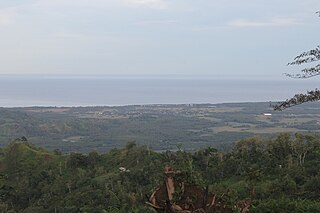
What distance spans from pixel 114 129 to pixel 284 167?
65.1 m

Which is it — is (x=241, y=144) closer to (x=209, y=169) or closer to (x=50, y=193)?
(x=209, y=169)

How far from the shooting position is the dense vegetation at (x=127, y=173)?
24.4 meters

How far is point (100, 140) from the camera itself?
79125mm

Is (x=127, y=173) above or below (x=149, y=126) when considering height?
above

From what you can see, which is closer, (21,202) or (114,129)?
(21,202)

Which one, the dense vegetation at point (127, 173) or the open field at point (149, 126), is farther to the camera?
the open field at point (149, 126)

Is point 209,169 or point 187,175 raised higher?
point 187,175

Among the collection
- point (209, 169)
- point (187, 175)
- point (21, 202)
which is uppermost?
point (187, 175)

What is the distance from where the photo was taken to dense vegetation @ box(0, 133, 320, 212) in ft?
80.0

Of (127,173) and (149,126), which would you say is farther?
(149,126)

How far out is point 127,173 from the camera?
101 ft

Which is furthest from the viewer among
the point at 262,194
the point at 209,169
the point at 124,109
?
the point at 124,109

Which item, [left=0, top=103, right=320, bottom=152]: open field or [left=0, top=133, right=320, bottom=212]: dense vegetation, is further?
[left=0, top=103, right=320, bottom=152]: open field

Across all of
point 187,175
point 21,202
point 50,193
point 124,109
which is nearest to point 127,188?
point 50,193
